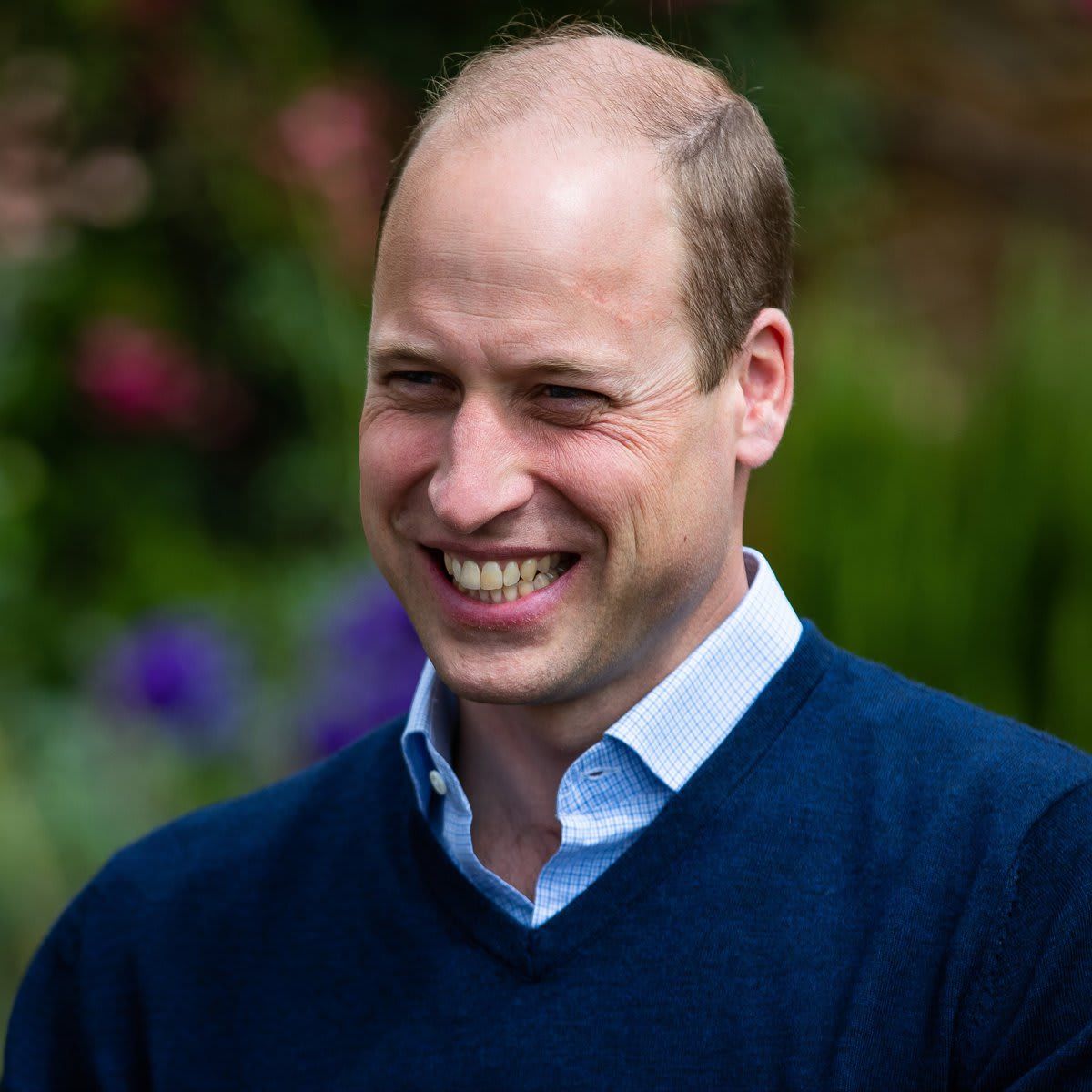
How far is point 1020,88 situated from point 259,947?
454 centimetres

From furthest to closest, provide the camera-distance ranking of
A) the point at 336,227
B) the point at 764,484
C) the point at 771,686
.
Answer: the point at 336,227
the point at 764,484
the point at 771,686

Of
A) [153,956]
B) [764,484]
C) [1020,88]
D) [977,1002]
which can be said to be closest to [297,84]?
[764,484]

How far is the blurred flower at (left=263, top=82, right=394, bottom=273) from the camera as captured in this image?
4594 millimetres

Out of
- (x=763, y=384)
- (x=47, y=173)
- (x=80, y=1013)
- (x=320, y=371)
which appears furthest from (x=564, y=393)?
(x=47, y=173)

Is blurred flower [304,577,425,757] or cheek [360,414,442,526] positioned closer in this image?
cheek [360,414,442,526]

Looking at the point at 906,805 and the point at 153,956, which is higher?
the point at 906,805

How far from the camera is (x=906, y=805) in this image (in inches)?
62.0

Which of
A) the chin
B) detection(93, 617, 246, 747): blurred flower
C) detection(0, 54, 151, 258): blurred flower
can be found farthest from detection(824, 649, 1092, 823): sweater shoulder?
detection(0, 54, 151, 258): blurred flower

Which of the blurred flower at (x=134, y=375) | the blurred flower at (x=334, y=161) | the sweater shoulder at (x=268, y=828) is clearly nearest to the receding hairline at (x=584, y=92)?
the sweater shoulder at (x=268, y=828)

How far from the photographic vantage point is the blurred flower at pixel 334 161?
459 cm

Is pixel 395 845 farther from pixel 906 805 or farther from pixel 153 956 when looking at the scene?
pixel 906 805

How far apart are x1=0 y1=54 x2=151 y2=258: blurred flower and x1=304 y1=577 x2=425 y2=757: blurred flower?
2.04 m

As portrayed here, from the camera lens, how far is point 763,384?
Result: 67.8 inches

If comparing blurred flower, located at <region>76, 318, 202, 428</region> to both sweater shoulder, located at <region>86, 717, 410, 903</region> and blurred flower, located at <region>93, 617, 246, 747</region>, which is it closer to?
blurred flower, located at <region>93, 617, 246, 747</region>
